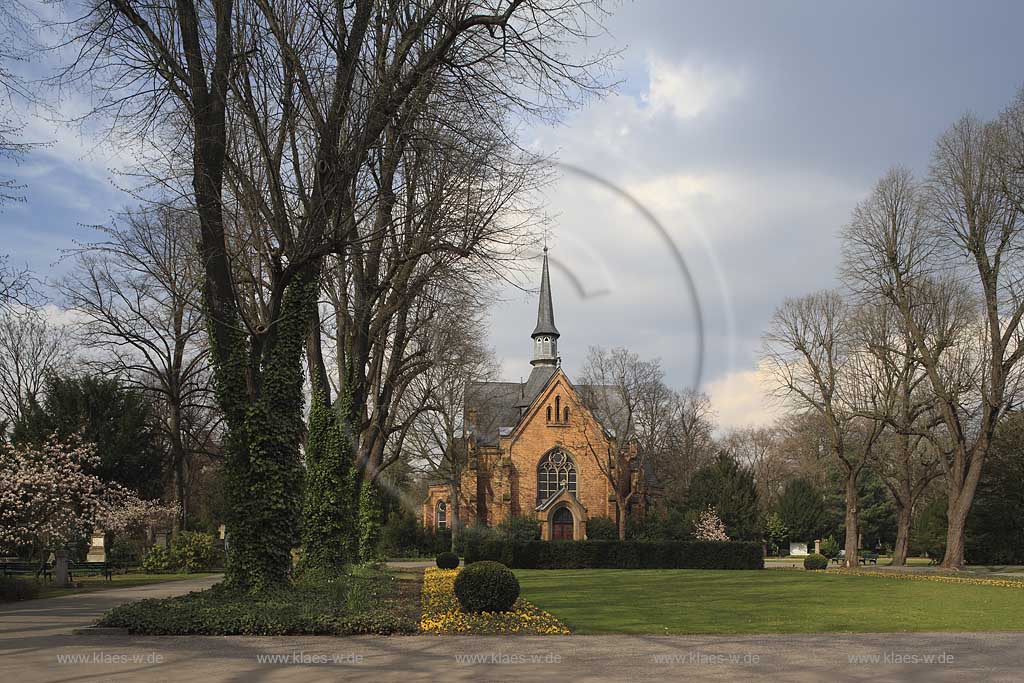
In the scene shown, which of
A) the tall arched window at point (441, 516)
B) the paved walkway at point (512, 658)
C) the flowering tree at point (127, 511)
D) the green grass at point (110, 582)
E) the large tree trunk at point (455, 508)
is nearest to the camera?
the paved walkway at point (512, 658)

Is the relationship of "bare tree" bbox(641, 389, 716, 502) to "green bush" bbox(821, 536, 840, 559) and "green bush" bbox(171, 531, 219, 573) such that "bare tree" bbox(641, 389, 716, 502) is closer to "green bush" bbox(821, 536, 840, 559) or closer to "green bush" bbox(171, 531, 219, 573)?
"green bush" bbox(821, 536, 840, 559)

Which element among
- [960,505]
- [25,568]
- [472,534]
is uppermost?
[960,505]

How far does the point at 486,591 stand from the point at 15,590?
506 inches

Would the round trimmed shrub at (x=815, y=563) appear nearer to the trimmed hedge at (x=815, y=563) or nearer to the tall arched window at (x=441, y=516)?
the trimmed hedge at (x=815, y=563)

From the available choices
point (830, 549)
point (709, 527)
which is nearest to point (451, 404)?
point (709, 527)

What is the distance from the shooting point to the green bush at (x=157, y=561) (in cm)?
3694

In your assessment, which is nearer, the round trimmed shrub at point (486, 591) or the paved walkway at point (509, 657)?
the paved walkway at point (509, 657)

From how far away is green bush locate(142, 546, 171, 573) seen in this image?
1454 inches

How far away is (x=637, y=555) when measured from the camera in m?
42.2

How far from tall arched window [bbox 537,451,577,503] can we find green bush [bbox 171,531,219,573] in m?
27.0

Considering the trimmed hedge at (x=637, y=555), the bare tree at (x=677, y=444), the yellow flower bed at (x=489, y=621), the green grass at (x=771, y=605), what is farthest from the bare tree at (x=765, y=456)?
the yellow flower bed at (x=489, y=621)

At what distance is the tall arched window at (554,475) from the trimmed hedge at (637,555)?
17943 mm

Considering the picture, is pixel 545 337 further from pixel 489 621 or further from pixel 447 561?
pixel 489 621

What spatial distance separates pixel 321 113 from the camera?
1620 cm
